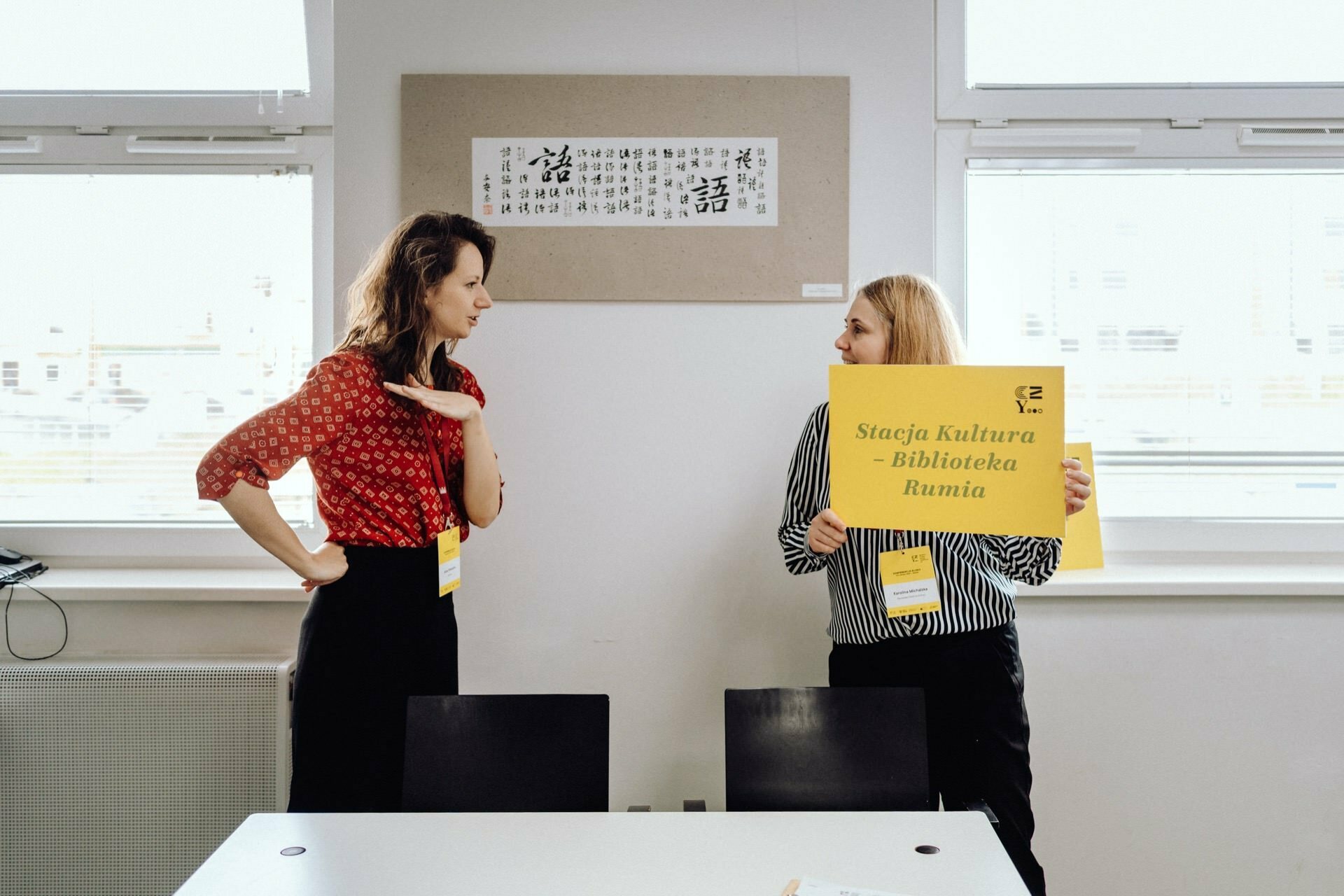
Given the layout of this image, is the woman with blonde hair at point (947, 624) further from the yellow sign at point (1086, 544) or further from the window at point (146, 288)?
the window at point (146, 288)

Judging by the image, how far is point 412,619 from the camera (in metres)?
1.94

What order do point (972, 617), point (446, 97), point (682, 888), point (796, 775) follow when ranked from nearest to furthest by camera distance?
point (682, 888), point (796, 775), point (972, 617), point (446, 97)

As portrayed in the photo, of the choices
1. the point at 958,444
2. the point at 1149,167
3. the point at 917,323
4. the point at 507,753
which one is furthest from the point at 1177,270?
the point at 507,753

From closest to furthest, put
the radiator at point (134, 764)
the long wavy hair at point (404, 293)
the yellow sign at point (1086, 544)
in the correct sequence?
the long wavy hair at point (404, 293), the radiator at point (134, 764), the yellow sign at point (1086, 544)

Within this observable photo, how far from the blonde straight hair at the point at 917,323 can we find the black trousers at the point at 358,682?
117 cm

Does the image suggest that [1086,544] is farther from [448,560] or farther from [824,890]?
[448,560]

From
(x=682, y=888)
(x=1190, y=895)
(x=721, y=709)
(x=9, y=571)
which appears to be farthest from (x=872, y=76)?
(x=9, y=571)

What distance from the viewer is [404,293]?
1.95 m

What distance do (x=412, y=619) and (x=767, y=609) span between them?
104cm

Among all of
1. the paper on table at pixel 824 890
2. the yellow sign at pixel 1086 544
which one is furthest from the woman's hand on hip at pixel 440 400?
the yellow sign at pixel 1086 544

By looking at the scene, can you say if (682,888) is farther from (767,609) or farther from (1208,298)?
(1208,298)

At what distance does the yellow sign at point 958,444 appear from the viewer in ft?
5.69

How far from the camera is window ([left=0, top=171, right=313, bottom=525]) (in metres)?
2.64

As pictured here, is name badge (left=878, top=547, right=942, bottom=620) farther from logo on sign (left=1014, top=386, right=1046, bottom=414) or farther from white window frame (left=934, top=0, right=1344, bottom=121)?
white window frame (left=934, top=0, right=1344, bottom=121)
